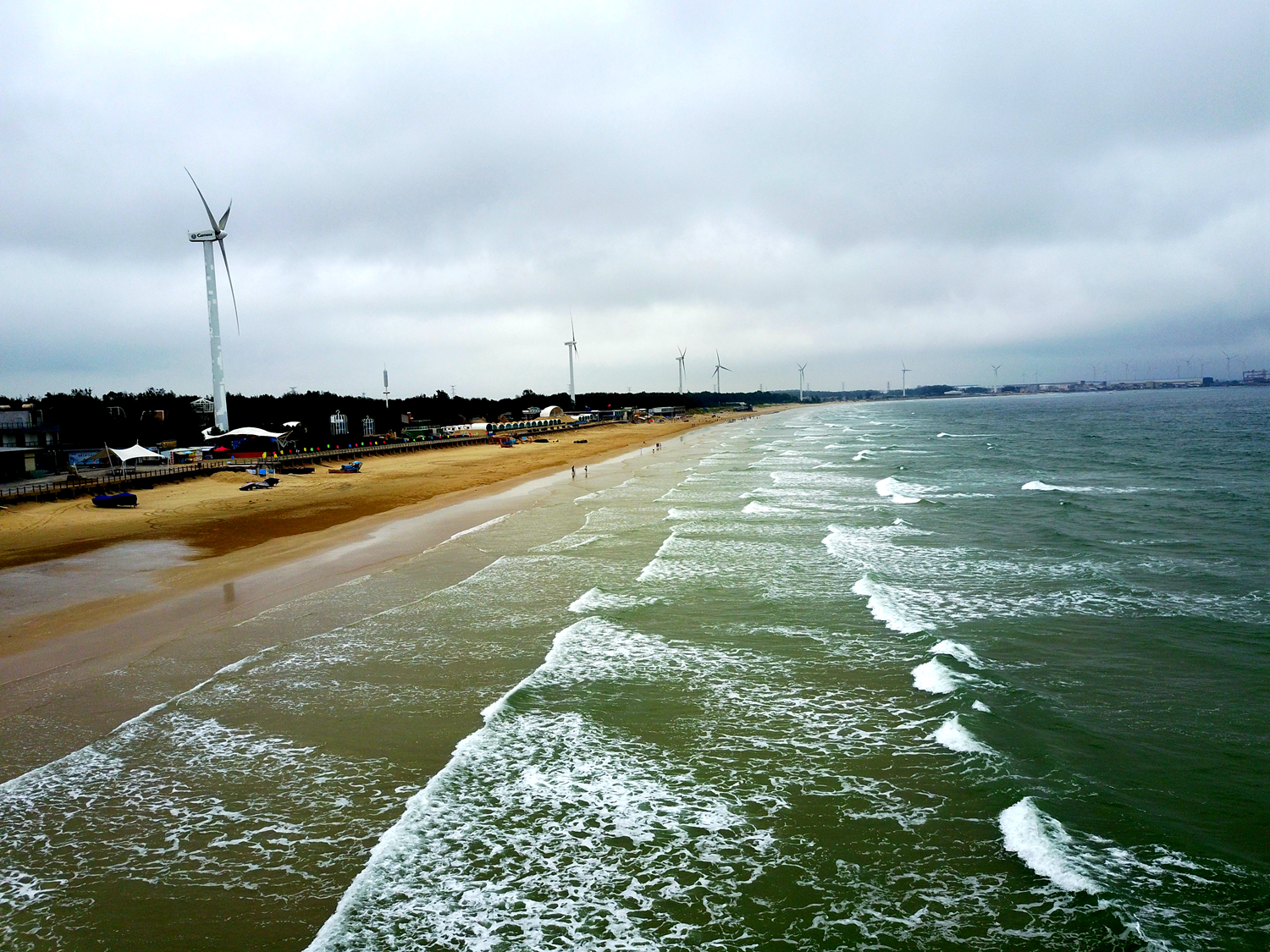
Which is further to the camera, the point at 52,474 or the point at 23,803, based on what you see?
the point at 52,474

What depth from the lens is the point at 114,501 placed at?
38.7m

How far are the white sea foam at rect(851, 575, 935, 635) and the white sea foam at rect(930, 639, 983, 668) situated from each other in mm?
959

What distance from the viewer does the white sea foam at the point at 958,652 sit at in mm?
15070

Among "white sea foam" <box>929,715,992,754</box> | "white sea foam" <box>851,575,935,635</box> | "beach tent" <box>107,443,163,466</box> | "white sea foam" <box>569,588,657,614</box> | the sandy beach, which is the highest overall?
"beach tent" <box>107,443,163,466</box>

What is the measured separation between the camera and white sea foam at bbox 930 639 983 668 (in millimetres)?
15070

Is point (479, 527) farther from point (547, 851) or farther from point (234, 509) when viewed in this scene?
point (547, 851)

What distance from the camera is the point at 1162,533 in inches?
1088

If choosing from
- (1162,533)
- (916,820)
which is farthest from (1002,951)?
(1162,533)

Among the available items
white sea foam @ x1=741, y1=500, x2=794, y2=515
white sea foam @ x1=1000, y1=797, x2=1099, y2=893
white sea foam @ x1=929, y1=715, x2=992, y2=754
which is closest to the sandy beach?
white sea foam @ x1=741, y1=500, x2=794, y2=515

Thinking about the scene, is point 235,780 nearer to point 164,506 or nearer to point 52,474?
point 164,506

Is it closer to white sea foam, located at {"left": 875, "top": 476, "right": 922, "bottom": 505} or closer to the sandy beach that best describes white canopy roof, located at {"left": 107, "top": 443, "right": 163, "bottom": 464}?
the sandy beach

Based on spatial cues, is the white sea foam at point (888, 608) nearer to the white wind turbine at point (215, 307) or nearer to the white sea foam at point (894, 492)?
the white sea foam at point (894, 492)

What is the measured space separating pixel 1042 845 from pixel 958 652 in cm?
682

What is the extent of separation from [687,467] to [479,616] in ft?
139
